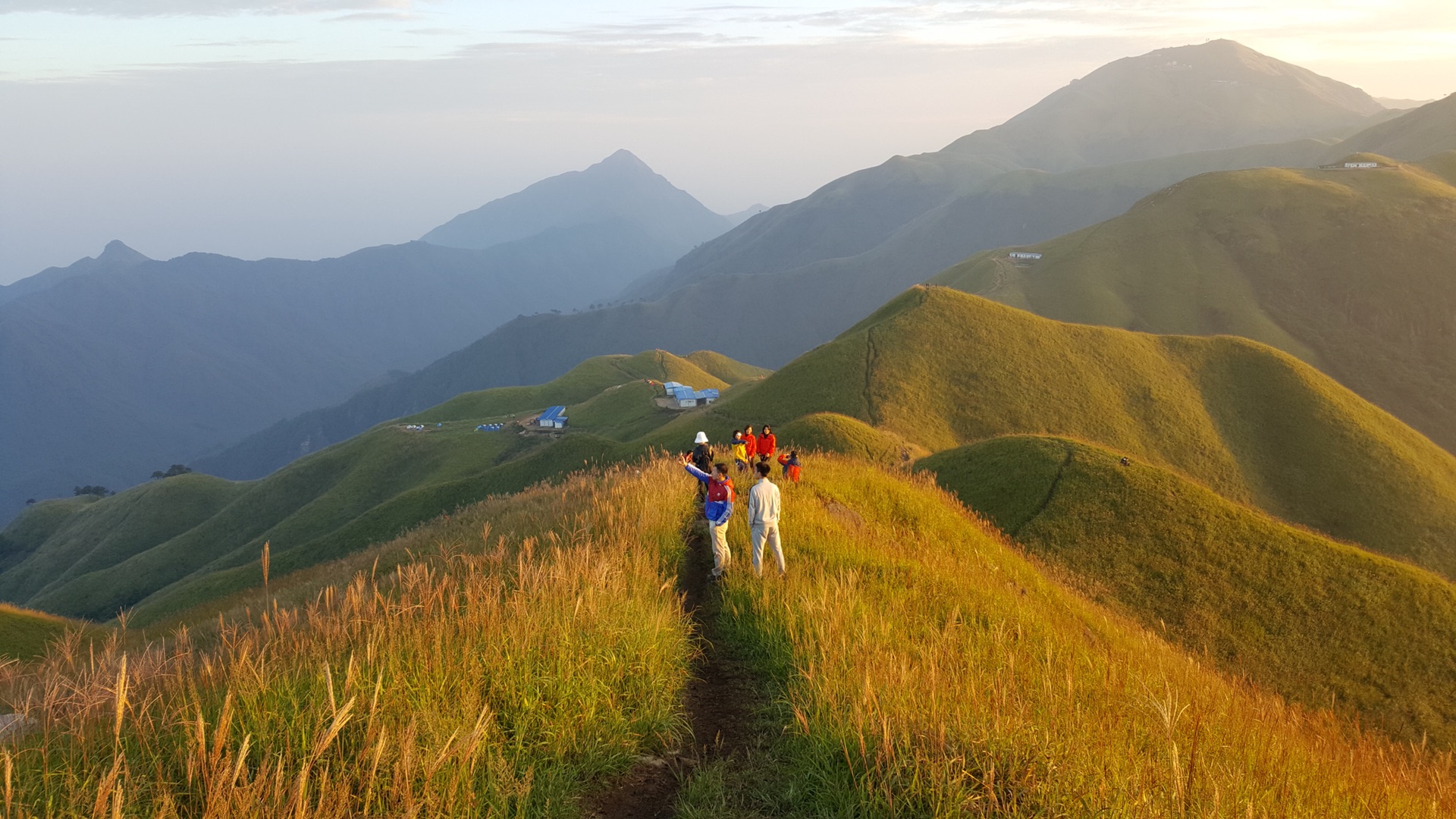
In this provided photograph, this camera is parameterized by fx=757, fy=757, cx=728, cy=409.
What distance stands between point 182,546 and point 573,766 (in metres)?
92.5

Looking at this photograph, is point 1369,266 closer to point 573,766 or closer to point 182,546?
point 573,766

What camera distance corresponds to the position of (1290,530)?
2695 centimetres

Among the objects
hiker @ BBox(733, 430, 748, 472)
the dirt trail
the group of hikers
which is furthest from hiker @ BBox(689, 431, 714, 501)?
the dirt trail

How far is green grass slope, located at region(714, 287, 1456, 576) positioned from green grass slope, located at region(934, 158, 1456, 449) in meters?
43.5

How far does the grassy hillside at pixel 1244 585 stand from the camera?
20.7 metres

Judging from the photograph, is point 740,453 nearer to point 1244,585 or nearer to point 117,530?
point 1244,585

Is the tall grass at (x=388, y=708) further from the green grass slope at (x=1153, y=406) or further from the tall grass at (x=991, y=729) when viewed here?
the green grass slope at (x=1153, y=406)

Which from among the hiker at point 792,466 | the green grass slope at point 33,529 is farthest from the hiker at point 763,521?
the green grass slope at point 33,529

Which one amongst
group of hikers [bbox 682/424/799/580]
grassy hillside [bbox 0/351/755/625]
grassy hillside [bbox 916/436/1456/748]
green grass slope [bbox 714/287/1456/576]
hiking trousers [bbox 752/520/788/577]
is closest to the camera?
hiking trousers [bbox 752/520/788/577]

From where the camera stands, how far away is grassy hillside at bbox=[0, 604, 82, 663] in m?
26.2

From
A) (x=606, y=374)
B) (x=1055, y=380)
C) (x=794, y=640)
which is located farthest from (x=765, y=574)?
(x=606, y=374)

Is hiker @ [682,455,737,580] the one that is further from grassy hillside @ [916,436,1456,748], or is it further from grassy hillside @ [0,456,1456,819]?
grassy hillside @ [916,436,1456,748]

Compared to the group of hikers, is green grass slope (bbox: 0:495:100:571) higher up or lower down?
lower down

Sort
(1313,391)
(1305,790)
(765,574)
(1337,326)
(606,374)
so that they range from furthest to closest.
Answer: (606,374) < (1337,326) < (1313,391) < (765,574) < (1305,790)
